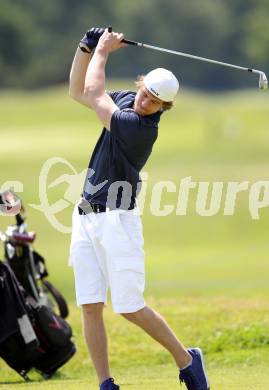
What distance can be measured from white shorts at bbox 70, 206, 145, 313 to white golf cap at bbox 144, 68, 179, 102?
740mm

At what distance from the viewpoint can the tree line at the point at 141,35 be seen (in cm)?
10388

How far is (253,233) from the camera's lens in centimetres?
2475

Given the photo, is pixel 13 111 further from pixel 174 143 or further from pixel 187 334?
pixel 187 334

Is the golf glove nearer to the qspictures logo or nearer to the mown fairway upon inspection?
the mown fairway

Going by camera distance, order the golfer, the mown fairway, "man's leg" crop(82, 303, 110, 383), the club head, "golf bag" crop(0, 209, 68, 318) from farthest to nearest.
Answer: the mown fairway → "golf bag" crop(0, 209, 68, 318) → the club head → "man's leg" crop(82, 303, 110, 383) → the golfer

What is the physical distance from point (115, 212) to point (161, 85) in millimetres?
816

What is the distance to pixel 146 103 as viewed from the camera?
725 centimetres

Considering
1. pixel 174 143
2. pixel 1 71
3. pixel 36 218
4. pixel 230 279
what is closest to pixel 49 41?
pixel 1 71

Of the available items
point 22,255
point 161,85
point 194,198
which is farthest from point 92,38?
point 194,198

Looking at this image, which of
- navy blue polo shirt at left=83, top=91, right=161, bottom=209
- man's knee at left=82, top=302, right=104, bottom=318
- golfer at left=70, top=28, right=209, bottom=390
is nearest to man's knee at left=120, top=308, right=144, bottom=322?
golfer at left=70, top=28, right=209, bottom=390

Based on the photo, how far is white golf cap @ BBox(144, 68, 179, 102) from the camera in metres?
7.25

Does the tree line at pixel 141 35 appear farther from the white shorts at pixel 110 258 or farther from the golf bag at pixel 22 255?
the white shorts at pixel 110 258

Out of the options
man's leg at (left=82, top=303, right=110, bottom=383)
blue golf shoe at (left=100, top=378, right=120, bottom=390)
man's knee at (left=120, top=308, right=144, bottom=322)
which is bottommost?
blue golf shoe at (left=100, top=378, right=120, bottom=390)

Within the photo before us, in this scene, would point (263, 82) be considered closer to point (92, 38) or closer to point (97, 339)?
point (92, 38)
